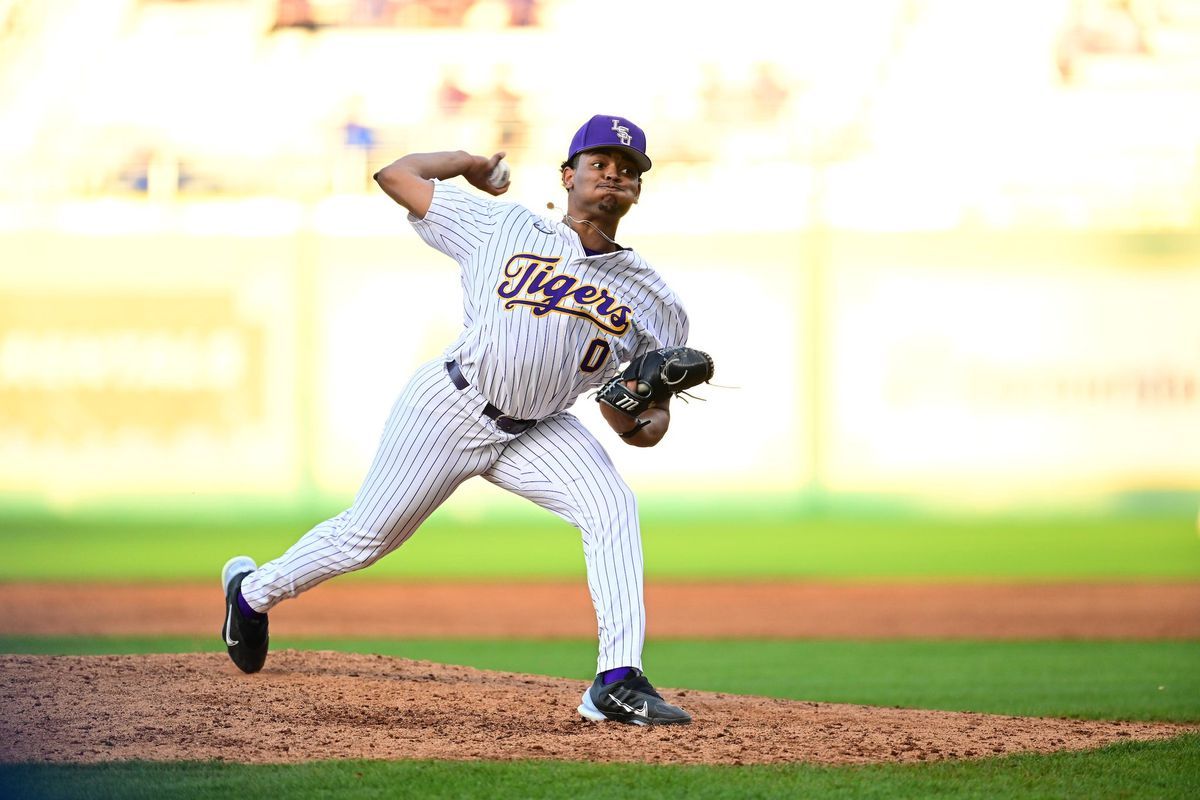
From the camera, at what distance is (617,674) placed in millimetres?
3971

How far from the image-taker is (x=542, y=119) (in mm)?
15945

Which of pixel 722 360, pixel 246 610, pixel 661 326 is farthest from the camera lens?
pixel 722 360

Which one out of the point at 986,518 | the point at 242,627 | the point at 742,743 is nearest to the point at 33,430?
the point at 986,518

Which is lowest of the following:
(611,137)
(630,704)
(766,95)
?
(630,704)

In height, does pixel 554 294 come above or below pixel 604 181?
below

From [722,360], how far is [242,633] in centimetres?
971

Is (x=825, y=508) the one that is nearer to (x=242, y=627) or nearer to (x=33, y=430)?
(x=33, y=430)

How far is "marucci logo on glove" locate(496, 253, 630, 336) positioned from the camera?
4035 millimetres

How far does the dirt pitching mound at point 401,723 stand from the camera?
368cm

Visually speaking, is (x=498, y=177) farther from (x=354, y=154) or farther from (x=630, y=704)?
(x=354, y=154)

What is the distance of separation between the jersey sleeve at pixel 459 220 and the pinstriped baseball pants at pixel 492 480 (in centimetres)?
34

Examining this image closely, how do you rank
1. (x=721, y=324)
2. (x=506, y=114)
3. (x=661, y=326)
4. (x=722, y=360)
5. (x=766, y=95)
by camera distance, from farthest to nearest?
(x=766, y=95) < (x=506, y=114) < (x=721, y=324) < (x=722, y=360) < (x=661, y=326)

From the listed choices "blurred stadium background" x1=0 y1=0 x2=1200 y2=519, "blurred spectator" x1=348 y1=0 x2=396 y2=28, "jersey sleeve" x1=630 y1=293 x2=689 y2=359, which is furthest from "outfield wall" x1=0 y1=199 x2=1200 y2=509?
"jersey sleeve" x1=630 y1=293 x2=689 y2=359

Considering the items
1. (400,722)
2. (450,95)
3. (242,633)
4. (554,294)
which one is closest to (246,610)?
(242,633)
